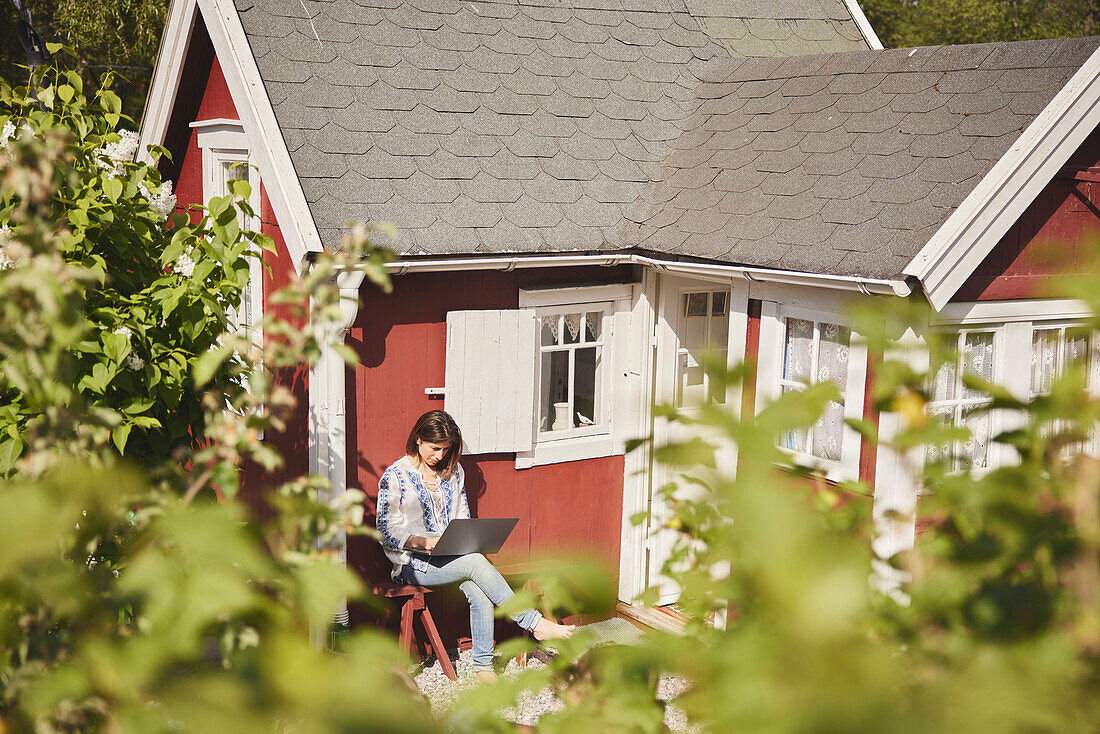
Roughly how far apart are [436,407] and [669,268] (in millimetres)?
1610

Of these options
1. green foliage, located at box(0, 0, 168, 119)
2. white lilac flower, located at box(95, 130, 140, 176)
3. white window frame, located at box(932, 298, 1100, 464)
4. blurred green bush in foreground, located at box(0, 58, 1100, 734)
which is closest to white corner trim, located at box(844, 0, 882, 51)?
white window frame, located at box(932, 298, 1100, 464)

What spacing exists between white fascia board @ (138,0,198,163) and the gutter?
8.72 ft

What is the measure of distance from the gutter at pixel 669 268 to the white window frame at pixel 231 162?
4.71 ft

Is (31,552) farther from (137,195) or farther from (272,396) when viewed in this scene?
(137,195)

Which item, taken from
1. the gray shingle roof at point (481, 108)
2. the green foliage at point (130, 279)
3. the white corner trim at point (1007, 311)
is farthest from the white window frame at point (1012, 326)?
the green foliage at point (130, 279)

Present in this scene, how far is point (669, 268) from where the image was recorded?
20.1 feet

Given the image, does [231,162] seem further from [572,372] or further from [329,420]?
[572,372]

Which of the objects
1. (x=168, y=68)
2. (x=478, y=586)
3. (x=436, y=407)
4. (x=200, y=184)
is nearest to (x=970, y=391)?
(x=478, y=586)

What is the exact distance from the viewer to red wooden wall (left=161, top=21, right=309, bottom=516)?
6211 millimetres

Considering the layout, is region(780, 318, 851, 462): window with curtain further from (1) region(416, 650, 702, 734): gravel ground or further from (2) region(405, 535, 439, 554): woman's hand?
(2) region(405, 535, 439, 554): woman's hand

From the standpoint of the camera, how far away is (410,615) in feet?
19.2

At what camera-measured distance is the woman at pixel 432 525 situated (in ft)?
19.0

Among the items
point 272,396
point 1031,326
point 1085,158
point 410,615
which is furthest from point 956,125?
point 272,396

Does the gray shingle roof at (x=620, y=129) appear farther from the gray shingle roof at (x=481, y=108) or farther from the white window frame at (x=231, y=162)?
the white window frame at (x=231, y=162)
